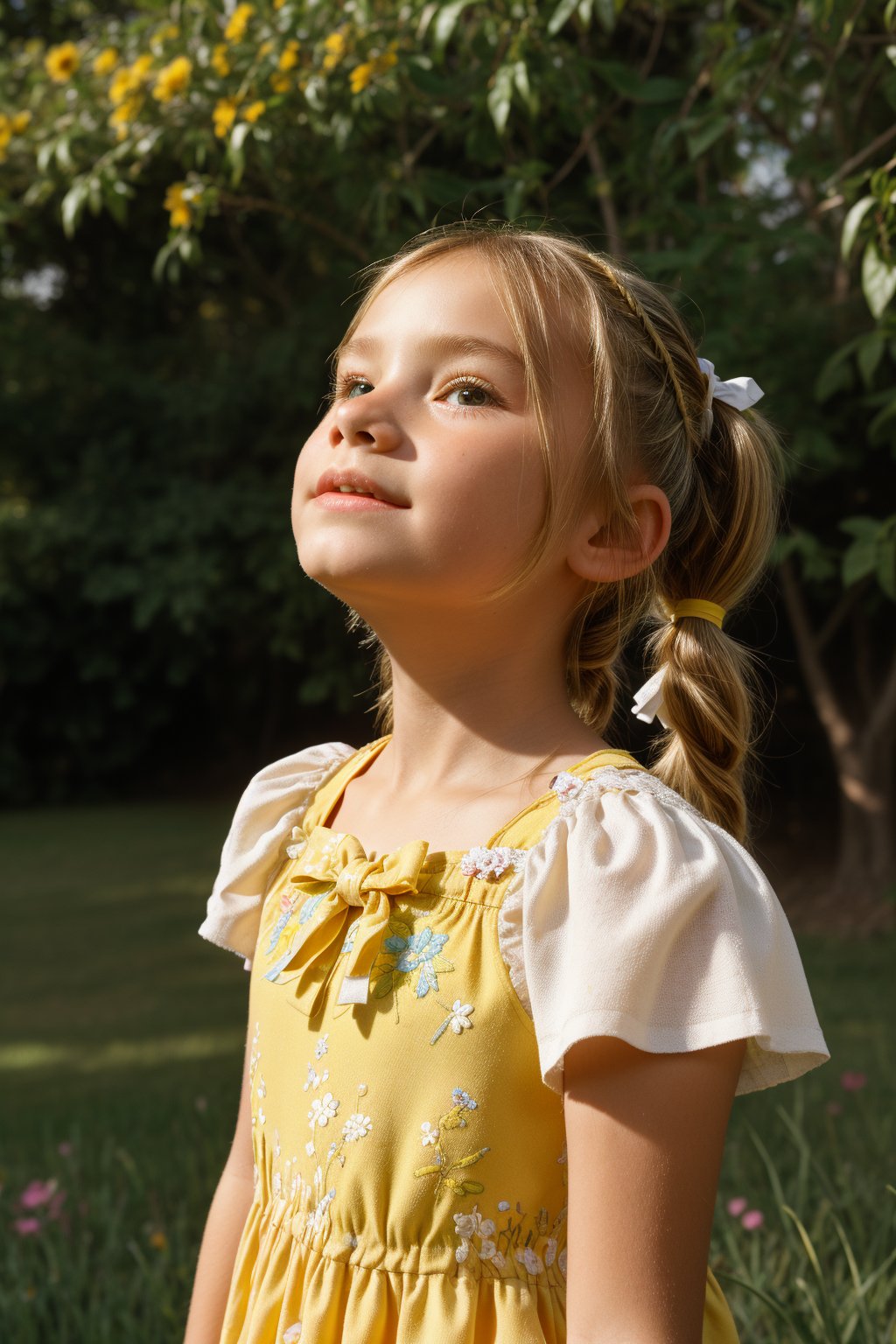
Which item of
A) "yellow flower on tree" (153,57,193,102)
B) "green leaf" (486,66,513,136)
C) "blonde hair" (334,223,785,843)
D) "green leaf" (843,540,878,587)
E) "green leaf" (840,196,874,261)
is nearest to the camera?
"blonde hair" (334,223,785,843)

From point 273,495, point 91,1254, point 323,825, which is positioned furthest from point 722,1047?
point 273,495

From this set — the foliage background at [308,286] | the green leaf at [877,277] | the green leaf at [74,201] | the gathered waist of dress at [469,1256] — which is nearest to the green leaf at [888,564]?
the foliage background at [308,286]

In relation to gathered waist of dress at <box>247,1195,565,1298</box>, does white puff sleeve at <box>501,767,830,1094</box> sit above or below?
above

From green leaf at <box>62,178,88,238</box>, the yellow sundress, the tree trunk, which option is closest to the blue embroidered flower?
the yellow sundress

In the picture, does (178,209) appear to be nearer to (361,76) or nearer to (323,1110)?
(361,76)

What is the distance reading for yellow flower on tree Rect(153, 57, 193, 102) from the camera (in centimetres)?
283

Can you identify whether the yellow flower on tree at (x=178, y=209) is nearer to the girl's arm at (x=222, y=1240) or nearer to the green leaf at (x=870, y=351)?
the green leaf at (x=870, y=351)

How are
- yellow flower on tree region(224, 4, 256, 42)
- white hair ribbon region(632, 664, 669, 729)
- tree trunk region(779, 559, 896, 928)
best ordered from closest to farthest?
white hair ribbon region(632, 664, 669, 729), yellow flower on tree region(224, 4, 256, 42), tree trunk region(779, 559, 896, 928)

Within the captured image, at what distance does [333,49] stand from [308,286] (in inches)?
277

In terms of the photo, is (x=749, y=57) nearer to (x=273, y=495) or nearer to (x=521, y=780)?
(x=521, y=780)

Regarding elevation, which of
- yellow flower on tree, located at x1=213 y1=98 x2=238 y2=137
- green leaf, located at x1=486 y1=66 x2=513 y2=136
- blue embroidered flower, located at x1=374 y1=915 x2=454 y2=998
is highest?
yellow flower on tree, located at x1=213 y1=98 x2=238 y2=137

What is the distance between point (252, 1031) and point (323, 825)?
0.21m

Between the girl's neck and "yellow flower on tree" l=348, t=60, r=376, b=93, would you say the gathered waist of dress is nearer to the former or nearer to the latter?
the girl's neck

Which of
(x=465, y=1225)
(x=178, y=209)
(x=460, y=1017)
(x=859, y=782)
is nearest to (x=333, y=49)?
(x=178, y=209)
